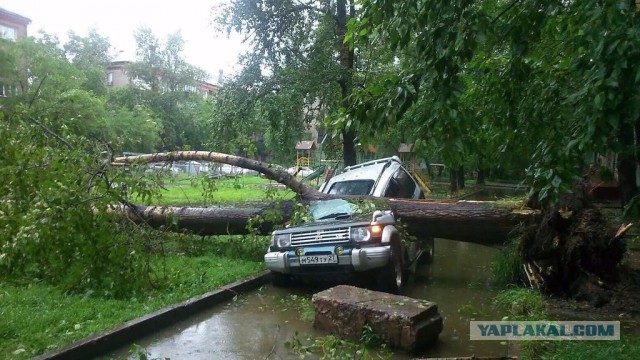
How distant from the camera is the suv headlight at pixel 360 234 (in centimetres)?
640

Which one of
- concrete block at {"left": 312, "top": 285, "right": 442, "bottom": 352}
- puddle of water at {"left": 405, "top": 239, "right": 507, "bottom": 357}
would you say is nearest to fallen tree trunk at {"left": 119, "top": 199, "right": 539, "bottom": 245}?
puddle of water at {"left": 405, "top": 239, "right": 507, "bottom": 357}

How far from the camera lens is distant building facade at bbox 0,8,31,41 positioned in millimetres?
36219

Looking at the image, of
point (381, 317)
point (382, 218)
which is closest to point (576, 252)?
point (382, 218)

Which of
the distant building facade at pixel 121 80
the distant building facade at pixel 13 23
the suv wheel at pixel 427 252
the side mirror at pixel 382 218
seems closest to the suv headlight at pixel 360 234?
the side mirror at pixel 382 218

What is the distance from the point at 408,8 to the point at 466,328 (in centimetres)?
349

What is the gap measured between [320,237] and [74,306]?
2999mm

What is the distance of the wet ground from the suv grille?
2.53ft

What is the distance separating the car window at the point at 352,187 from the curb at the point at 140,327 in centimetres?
246

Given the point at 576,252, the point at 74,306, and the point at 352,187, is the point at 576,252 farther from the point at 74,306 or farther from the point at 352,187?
the point at 74,306

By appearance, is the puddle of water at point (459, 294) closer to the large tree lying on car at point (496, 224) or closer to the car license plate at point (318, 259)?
the large tree lying on car at point (496, 224)

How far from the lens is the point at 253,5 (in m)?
14.7

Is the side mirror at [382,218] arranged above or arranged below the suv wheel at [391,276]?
above

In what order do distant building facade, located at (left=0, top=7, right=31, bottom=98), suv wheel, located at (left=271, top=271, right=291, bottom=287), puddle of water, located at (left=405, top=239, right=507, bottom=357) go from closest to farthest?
1. puddle of water, located at (left=405, top=239, right=507, bottom=357)
2. suv wheel, located at (left=271, top=271, right=291, bottom=287)
3. distant building facade, located at (left=0, top=7, right=31, bottom=98)

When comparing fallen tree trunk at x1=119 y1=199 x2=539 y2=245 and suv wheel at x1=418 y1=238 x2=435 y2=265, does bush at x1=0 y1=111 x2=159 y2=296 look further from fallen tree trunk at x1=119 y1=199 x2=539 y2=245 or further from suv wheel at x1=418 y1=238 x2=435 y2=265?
suv wheel at x1=418 y1=238 x2=435 y2=265
